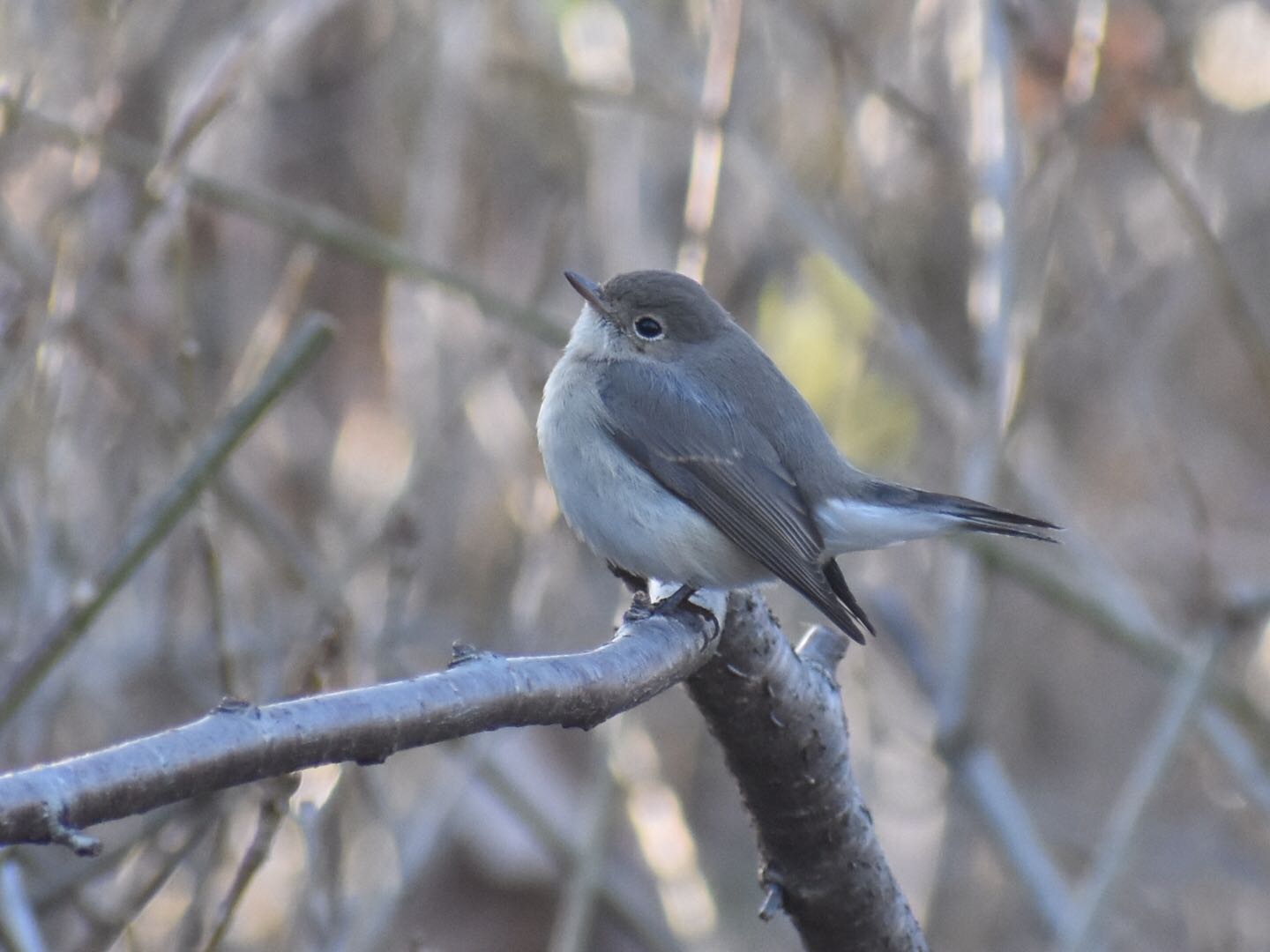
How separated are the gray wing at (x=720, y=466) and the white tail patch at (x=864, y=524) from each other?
2.3 inches

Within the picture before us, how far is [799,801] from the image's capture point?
2408 millimetres

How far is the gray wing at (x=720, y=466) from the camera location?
3.44 meters

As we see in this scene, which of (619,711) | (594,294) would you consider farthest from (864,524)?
(619,711)

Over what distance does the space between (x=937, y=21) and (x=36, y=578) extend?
3.61 metres

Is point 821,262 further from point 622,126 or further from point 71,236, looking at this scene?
point 71,236

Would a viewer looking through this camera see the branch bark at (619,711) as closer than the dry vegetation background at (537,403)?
Yes

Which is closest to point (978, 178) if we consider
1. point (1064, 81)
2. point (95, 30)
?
point (1064, 81)

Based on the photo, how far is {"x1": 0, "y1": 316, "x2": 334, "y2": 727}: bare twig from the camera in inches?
112

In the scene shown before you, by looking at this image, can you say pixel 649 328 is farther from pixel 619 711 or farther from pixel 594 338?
pixel 619 711

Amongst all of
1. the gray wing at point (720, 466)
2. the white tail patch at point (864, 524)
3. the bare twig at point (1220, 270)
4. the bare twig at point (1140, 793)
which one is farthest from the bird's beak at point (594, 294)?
the bare twig at point (1140, 793)

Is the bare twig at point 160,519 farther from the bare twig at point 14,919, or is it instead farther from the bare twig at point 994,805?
the bare twig at point 994,805

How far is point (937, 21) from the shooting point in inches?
204

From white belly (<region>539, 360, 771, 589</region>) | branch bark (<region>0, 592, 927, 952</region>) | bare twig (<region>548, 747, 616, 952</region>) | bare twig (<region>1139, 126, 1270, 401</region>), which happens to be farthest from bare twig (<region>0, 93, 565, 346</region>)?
bare twig (<region>1139, 126, 1270, 401</region>)

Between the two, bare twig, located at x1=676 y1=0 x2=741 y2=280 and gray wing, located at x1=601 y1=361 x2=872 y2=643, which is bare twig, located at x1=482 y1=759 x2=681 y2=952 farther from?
bare twig, located at x1=676 y1=0 x2=741 y2=280
